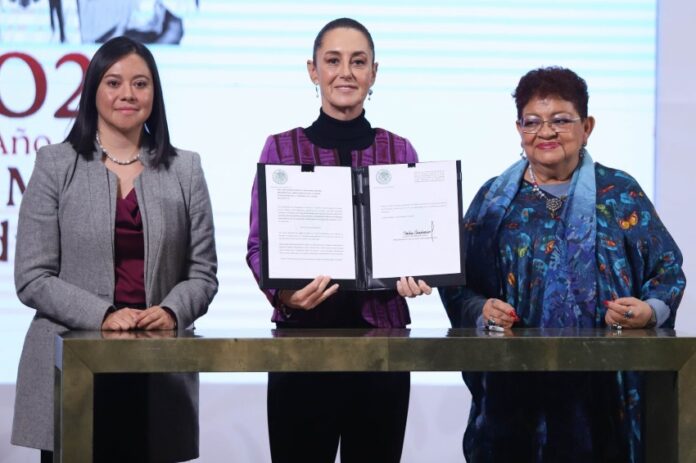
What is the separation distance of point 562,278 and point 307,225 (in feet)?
1.85

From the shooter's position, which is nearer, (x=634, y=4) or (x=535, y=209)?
(x=535, y=209)

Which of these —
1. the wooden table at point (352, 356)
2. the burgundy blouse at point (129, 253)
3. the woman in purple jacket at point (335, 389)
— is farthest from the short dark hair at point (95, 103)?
the wooden table at point (352, 356)

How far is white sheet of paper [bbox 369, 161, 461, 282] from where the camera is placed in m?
2.41

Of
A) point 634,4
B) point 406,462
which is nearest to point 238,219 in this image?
point 406,462

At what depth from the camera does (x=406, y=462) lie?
378cm

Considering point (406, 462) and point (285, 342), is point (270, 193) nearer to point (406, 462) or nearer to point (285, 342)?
point (285, 342)

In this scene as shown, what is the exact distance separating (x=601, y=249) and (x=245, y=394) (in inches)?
63.9

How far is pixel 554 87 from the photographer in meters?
2.51

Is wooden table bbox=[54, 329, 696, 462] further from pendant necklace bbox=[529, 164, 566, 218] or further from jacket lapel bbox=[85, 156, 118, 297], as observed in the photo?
pendant necklace bbox=[529, 164, 566, 218]

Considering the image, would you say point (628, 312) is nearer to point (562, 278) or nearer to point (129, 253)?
point (562, 278)

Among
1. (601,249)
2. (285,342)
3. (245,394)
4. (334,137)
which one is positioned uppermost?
(334,137)

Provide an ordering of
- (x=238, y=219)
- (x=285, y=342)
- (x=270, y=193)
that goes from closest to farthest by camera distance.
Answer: (x=285, y=342)
(x=270, y=193)
(x=238, y=219)
